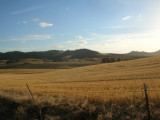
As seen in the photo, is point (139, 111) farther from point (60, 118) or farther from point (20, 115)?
point (20, 115)

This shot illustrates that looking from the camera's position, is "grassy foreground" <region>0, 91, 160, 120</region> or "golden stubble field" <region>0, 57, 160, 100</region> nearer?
"grassy foreground" <region>0, 91, 160, 120</region>

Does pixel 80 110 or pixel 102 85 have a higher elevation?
pixel 80 110

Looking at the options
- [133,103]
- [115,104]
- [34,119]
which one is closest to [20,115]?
[34,119]

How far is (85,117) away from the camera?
555 centimetres

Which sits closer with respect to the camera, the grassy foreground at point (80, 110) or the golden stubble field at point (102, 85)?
the grassy foreground at point (80, 110)

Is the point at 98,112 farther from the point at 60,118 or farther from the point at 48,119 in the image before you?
the point at 48,119

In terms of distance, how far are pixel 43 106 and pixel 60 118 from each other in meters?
1.29

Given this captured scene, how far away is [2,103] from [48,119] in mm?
3654

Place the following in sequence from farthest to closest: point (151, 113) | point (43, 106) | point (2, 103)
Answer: point (2, 103), point (43, 106), point (151, 113)

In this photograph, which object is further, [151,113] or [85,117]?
[85,117]

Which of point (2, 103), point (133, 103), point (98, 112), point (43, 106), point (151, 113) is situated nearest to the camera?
point (151, 113)

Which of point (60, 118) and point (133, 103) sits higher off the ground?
point (133, 103)

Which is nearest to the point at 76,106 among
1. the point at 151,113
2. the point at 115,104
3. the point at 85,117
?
the point at 85,117

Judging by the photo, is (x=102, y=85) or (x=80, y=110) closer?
(x=80, y=110)
